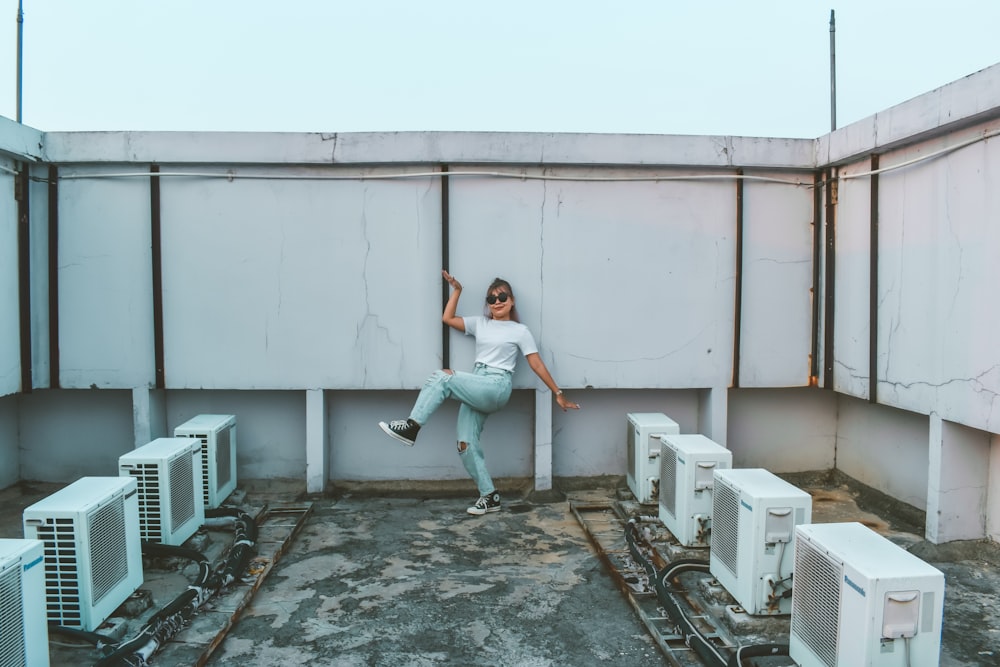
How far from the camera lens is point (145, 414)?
17.4 feet

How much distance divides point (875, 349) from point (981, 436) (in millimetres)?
888

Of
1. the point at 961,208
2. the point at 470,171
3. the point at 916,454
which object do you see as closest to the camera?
the point at 961,208

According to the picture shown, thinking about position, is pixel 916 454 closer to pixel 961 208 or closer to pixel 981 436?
pixel 981 436

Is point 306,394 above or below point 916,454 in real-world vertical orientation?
above

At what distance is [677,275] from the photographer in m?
5.36

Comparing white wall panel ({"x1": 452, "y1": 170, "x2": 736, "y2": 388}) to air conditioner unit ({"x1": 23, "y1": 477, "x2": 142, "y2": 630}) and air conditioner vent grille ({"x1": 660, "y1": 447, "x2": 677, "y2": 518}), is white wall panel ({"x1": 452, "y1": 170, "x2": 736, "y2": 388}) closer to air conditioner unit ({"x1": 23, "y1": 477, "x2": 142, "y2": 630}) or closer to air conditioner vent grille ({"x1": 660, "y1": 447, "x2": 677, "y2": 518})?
air conditioner vent grille ({"x1": 660, "y1": 447, "x2": 677, "y2": 518})

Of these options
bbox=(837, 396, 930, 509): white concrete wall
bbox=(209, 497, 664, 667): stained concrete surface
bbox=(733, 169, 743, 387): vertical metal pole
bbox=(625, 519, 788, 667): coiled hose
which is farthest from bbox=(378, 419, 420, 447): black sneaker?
bbox=(837, 396, 930, 509): white concrete wall

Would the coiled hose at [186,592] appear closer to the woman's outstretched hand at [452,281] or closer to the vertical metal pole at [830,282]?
the woman's outstretched hand at [452,281]

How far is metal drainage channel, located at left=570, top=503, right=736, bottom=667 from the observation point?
9.95ft

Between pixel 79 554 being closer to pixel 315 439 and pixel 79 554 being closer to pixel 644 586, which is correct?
pixel 315 439

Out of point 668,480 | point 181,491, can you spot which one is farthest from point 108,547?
point 668,480

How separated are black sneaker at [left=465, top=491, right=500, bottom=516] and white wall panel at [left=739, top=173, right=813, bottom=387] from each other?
7.40 ft

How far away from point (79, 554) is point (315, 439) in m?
2.34

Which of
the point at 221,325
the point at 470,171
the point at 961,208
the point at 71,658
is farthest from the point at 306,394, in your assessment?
the point at 961,208
